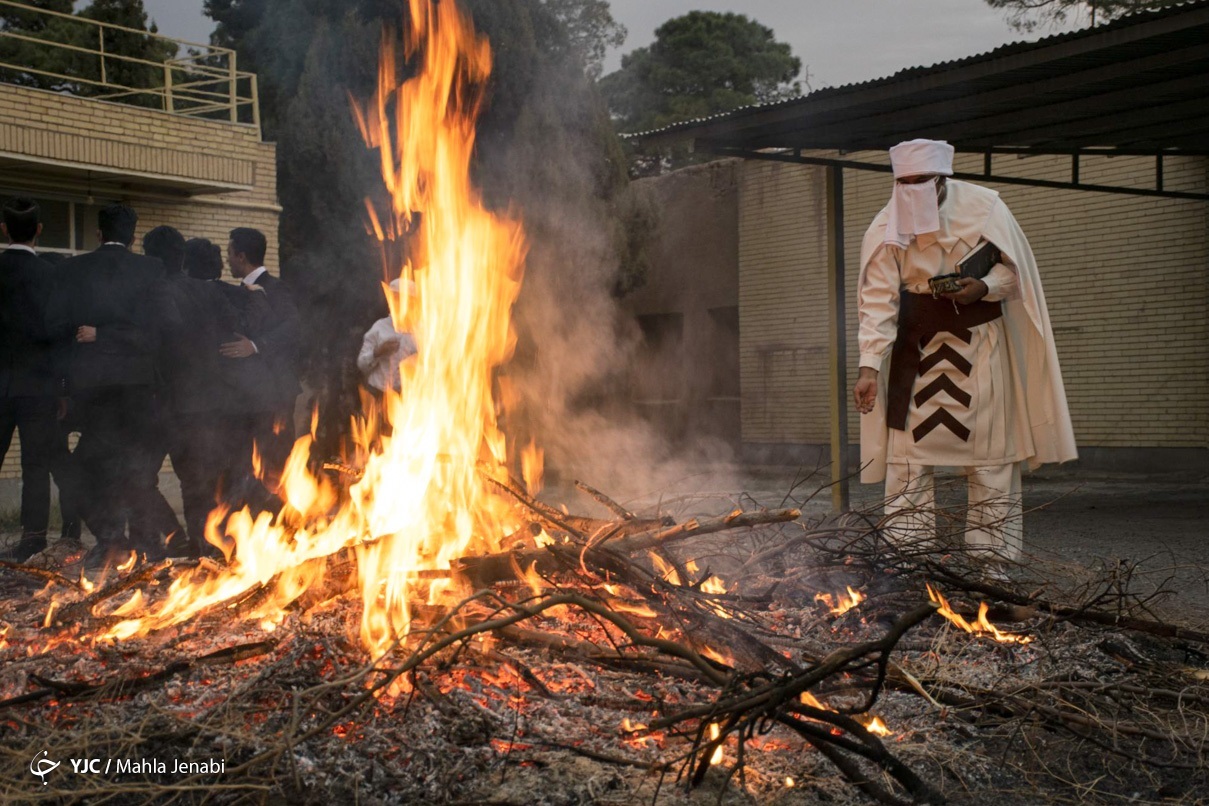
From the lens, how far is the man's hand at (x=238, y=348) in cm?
691

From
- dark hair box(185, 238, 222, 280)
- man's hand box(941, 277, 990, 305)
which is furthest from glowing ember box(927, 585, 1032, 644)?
dark hair box(185, 238, 222, 280)

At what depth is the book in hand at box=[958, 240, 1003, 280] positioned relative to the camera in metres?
5.09

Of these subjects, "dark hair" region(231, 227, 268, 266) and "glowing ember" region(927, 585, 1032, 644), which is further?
"dark hair" region(231, 227, 268, 266)

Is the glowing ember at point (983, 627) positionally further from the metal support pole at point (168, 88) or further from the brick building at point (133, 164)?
the metal support pole at point (168, 88)

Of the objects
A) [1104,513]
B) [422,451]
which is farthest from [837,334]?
[422,451]

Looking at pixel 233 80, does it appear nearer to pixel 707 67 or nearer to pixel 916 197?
pixel 916 197

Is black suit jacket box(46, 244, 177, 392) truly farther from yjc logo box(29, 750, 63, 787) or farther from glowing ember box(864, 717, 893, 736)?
glowing ember box(864, 717, 893, 736)

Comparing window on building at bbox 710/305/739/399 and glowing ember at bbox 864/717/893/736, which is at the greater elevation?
window on building at bbox 710/305/739/399

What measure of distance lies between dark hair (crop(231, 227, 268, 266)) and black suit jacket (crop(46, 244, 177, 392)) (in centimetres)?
69

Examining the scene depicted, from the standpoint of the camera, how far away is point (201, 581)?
432cm

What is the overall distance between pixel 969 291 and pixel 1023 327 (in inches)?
17.6

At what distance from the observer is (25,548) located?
614cm

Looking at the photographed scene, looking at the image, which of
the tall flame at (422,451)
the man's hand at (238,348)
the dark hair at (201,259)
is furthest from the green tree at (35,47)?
the tall flame at (422,451)

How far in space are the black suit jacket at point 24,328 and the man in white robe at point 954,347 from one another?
4.81 meters
